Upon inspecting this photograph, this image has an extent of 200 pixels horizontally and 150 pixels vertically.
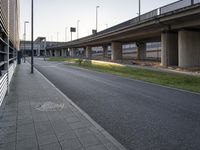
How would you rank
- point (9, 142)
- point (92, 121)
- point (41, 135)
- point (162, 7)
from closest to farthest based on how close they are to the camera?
point (9, 142) → point (41, 135) → point (92, 121) → point (162, 7)

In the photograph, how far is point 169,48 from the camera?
28.6 metres

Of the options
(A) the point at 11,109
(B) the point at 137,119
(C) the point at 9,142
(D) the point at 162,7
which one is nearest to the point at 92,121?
(B) the point at 137,119

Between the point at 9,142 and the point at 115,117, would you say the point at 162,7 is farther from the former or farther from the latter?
the point at 9,142

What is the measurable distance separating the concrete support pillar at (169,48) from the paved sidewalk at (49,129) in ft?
74.8

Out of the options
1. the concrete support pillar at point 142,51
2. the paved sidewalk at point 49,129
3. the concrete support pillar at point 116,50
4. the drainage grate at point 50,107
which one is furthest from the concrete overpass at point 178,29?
the concrete support pillar at point 142,51

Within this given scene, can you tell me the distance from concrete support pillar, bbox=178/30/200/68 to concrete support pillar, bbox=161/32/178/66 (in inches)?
109

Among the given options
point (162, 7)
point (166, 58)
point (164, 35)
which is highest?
point (162, 7)

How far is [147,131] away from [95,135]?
1.30 m

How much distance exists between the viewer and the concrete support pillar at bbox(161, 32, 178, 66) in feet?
92.6

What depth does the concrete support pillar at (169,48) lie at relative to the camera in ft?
92.6

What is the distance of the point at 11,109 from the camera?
710cm

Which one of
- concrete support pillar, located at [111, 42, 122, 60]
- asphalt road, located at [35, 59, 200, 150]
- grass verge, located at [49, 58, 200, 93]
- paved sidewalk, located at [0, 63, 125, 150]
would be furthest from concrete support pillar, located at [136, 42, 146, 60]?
paved sidewalk, located at [0, 63, 125, 150]

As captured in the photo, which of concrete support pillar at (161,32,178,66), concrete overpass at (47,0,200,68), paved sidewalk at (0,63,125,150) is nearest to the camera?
paved sidewalk at (0,63,125,150)

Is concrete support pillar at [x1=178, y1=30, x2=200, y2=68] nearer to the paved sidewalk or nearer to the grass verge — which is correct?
the grass verge
